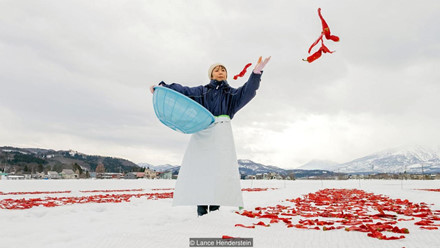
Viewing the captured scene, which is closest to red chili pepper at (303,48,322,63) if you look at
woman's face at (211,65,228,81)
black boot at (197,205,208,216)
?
woman's face at (211,65,228,81)

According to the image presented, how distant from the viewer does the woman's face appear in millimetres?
4691

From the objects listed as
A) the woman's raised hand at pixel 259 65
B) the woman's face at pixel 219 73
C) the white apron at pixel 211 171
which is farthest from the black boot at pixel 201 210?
the woman's raised hand at pixel 259 65

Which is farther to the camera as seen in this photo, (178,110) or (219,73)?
(219,73)

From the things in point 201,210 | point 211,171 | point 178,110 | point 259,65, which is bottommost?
point 201,210

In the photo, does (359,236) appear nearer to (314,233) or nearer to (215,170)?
(314,233)

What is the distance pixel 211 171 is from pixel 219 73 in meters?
1.56

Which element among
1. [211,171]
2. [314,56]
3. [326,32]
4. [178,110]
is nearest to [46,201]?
[211,171]

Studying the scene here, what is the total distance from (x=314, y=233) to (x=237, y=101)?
2152mm

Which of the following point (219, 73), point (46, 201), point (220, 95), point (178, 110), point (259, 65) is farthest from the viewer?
point (46, 201)

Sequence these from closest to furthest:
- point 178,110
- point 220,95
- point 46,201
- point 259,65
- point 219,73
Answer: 1. point 178,110
2. point 259,65
3. point 220,95
4. point 219,73
5. point 46,201

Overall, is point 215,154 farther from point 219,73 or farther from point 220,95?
point 219,73

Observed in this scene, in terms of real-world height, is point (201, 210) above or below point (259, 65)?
below

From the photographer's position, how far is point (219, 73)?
15.4ft

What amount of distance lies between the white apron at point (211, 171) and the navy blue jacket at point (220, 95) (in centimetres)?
18
